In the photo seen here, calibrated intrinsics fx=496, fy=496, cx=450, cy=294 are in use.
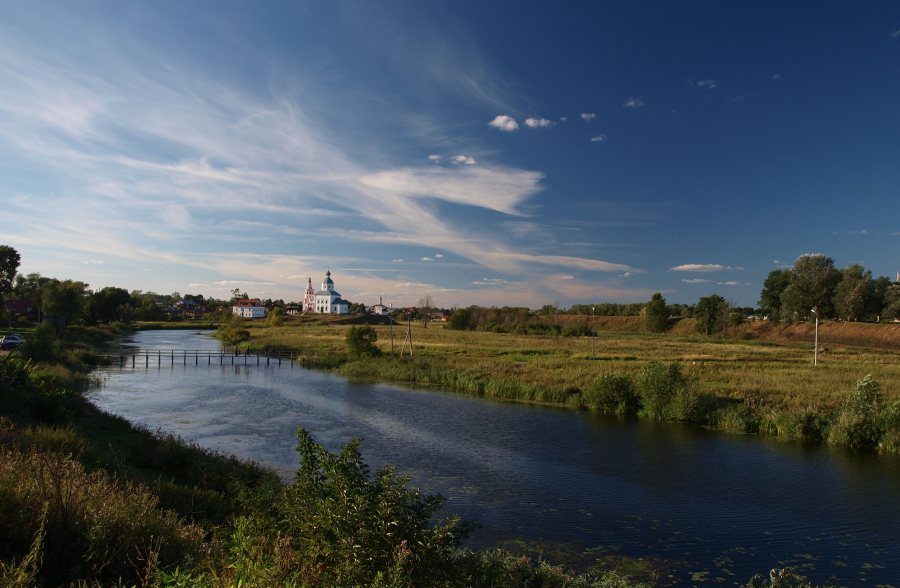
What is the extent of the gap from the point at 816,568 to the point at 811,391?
651 inches

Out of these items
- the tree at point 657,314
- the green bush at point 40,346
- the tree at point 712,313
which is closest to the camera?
the green bush at point 40,346

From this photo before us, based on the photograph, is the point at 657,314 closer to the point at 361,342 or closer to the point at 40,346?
the point at 361,342

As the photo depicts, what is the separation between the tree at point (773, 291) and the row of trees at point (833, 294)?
723 mm

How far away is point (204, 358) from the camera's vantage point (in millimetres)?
49062

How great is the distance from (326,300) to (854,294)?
116158 millimetres

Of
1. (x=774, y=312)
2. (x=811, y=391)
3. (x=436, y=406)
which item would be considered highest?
(x=774, y=312)

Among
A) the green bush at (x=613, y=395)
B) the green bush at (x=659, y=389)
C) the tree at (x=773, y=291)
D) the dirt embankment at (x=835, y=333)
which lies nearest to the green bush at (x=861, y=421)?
the green bush at (x=659, y=389)

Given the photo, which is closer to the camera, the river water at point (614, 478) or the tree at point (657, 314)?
the river water at point (614, 478)

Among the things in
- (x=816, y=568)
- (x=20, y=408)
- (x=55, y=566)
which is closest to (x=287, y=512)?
(x=55, y=566)

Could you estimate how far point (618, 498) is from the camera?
41.0ft

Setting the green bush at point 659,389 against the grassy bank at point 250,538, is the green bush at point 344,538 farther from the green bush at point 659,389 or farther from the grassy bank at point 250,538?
the green bush at point 659,389

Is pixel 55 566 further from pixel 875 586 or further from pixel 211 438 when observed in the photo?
pixel 211 438

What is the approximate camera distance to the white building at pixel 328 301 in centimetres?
13912

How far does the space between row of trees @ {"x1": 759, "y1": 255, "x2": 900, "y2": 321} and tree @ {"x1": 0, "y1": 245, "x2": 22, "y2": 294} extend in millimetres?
110758
